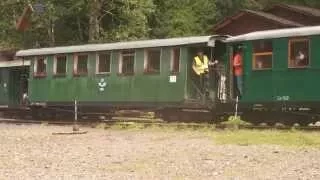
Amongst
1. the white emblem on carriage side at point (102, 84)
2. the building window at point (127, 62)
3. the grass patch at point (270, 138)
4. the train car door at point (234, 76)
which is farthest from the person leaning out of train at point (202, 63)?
the grass patch at point (270, 138)

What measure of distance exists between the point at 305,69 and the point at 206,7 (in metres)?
39.9

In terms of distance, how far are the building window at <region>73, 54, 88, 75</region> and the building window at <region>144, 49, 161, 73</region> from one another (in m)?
3.01

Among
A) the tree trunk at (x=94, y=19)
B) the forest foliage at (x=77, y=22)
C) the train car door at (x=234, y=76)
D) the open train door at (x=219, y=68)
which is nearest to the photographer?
the train car door at (x=234, y=76)

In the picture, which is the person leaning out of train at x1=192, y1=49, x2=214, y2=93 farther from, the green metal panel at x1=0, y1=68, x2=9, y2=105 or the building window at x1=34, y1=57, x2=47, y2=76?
the green metal panel at x1=0, y1=68, x2=9, y2=105

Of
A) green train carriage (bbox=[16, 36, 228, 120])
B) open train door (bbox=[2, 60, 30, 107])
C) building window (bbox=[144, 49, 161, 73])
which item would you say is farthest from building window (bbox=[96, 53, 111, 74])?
open train door (bbox=[2, 60, 30, 107])

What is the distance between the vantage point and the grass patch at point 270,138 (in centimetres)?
1523

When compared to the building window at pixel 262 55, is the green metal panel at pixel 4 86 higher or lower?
lower

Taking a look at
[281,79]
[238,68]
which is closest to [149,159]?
[281,79]

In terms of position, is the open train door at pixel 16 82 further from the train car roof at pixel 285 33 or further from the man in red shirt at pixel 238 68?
the train car roof at pixel 285 33

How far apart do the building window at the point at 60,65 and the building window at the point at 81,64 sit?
1.94 ft

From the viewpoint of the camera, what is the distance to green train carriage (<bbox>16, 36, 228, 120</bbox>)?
22453mm

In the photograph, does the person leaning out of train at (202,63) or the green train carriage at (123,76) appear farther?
the green train carriage at (123,76)

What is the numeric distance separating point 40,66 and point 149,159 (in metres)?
15.9

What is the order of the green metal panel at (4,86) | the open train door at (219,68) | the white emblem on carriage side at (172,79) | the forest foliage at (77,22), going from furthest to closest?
the forest foliage at (77,22) < the green metal panel at (4,86) < the white emblem on carriage side at (172,79) < the open train door at (219,68)
